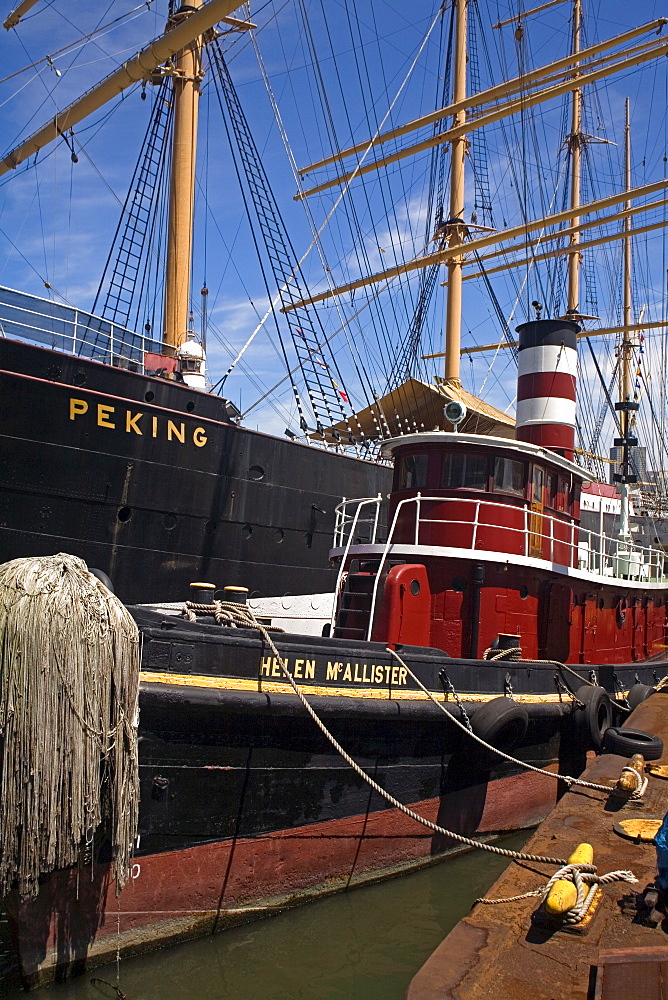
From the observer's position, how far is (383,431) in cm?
2064

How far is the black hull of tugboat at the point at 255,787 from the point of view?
21.2 ft

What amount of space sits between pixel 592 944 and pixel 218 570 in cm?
1159

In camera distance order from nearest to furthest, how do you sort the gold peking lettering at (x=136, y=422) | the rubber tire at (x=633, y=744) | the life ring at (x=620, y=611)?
1. the rubber tire at (x=633, y=744)
2. the life ring at (x=620, y=611)
3. the gold peking lettering at (x=136, y=422)

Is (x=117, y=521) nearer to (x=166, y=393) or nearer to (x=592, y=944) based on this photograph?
(x=166, y=393)

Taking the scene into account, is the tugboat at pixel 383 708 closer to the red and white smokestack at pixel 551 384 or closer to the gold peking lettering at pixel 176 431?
the red and white smokestack at pixel 551 384

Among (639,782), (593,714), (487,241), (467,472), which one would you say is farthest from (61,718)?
(487,241)

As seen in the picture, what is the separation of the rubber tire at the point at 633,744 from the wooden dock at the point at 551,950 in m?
2.44

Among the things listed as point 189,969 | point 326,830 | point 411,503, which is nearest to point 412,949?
point 326,830

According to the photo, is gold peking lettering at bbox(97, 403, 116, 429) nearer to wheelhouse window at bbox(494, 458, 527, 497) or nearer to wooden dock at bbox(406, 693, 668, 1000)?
wheelhouse window at bbox(494, 458, 527, 497)

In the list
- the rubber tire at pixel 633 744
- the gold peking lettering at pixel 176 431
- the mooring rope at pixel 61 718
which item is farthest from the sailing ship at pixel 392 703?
the gold peking lettering at pixel 176 431

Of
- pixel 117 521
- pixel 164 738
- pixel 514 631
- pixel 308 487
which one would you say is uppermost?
pixel 308 487

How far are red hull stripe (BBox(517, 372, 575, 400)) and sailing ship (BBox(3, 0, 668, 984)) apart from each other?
3 cm

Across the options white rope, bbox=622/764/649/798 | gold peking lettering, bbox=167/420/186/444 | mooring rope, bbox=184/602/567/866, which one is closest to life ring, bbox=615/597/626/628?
white rope, bbox=622/764/649/798

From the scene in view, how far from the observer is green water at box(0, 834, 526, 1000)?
6.23 metres
